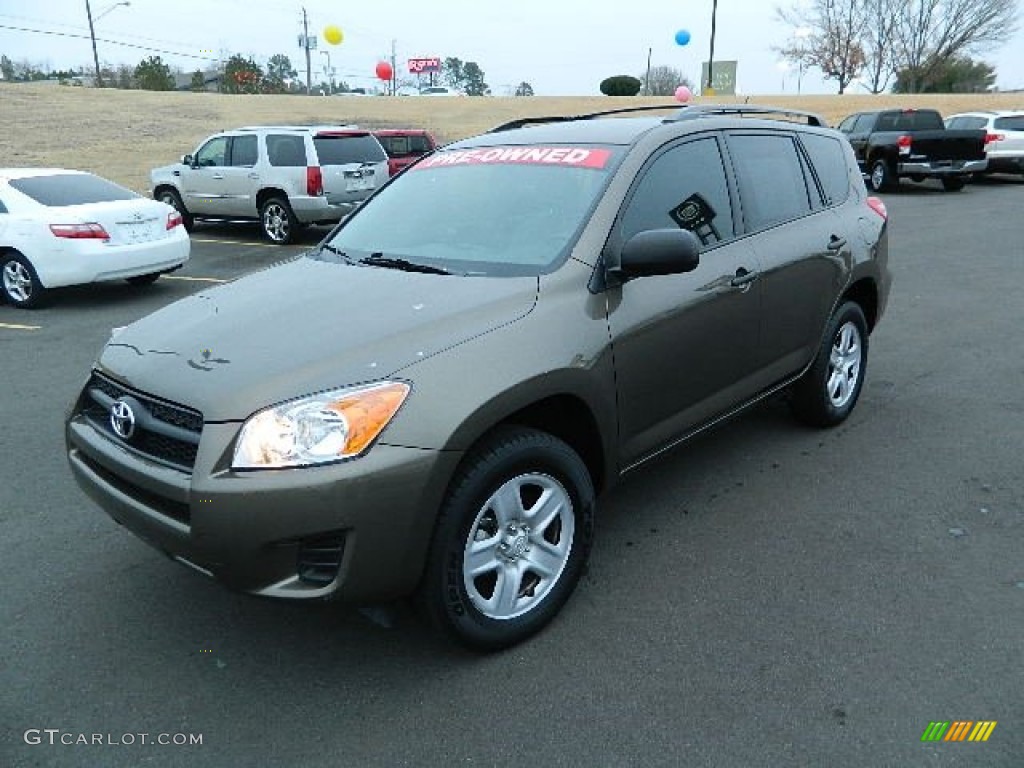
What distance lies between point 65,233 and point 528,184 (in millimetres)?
6688

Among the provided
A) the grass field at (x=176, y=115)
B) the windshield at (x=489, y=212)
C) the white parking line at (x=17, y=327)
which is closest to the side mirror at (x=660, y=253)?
the windshield at (x=489, y=212)

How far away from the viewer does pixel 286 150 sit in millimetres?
12828

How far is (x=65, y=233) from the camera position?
27.3 ft

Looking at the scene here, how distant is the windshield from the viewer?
10.7 ft

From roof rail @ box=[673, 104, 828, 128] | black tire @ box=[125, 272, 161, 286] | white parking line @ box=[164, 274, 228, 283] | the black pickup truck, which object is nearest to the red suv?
white parking line @ box=[164, 274, 228, 283]

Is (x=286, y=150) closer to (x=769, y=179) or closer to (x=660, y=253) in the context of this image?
(x=769, y=179)

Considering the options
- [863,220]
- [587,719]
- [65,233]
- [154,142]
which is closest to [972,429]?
[863,220]

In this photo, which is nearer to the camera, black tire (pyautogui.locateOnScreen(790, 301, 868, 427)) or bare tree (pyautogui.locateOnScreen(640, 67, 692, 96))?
black tire (pyautogui.locateOnScreen(790, 301, 868, 427))

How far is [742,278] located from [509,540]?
5.66 feet

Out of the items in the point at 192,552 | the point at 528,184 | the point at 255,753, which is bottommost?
the point at 255,753

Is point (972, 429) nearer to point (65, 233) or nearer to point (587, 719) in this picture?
point (587, 719)

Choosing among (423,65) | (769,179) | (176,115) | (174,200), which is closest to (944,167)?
(174,200)

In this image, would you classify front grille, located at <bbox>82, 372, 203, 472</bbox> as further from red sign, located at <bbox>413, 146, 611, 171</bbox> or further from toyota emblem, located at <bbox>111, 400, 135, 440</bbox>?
red sign, located at <bbox>413, 146, 611, 171</bbox>

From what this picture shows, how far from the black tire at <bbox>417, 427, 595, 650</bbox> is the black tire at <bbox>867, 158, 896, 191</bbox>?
1829cm
